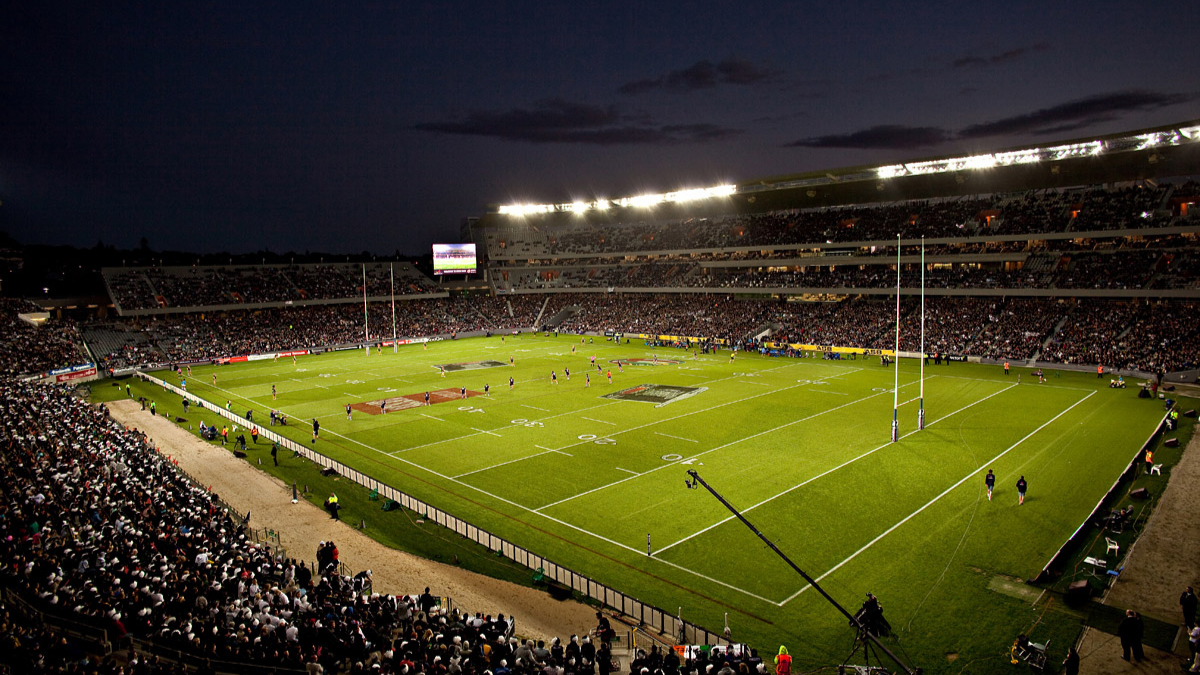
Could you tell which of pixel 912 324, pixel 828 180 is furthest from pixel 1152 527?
pixel 828 180

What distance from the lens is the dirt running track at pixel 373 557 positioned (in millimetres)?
15867

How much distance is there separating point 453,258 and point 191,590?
78943 millimetres

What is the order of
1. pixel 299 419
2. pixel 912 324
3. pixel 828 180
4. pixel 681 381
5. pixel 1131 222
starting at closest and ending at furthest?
1. pixel 299 419
2. pixel 681 381
3. pixel 1131 222
4. pixel 912 324
5. pixel 828 180

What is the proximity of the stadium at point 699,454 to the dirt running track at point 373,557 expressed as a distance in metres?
0.13

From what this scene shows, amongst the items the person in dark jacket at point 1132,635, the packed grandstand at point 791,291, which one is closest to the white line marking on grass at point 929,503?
the person in dark jacket at point 1132,635

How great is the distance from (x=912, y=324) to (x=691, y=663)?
54498mm

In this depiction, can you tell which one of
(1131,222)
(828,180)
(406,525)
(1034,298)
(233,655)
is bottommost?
(406,525)

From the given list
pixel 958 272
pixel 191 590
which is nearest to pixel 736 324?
pixel 958 272

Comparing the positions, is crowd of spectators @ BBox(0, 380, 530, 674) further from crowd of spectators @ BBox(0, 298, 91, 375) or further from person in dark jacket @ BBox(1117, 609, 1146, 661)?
crowd of spectators @ BBox(0, 298, 91, 375)

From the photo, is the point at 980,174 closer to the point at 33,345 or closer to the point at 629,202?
the point at 629,202

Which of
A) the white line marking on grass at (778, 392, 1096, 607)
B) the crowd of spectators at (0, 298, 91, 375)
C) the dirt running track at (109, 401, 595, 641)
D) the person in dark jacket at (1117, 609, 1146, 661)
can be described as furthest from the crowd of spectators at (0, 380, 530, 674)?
the crowd of spectators at (0, 298, 91, 375)

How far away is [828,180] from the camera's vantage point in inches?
2616

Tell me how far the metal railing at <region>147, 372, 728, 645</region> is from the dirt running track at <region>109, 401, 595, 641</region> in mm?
697

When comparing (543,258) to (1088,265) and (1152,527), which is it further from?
(1152,527)
